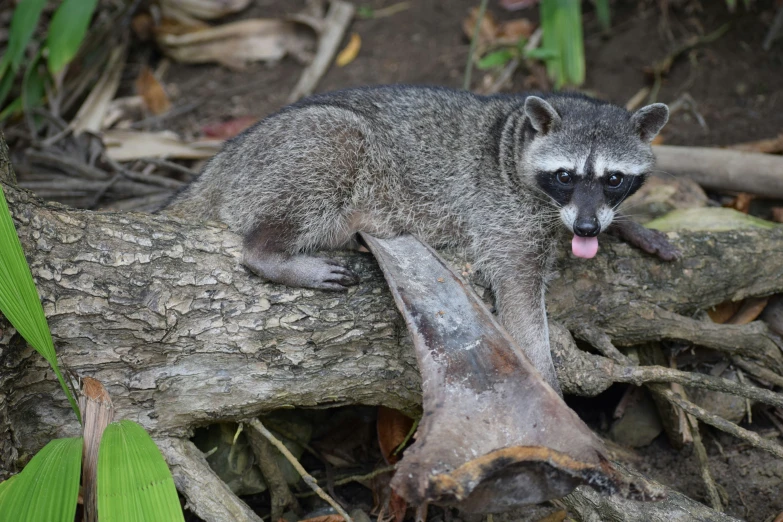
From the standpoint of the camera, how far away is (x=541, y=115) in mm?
3730

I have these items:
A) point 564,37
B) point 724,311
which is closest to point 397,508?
point 724,311

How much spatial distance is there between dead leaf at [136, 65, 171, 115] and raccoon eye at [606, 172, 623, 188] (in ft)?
15.0

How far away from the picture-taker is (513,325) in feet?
11.5

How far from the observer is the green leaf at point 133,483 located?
2377mm

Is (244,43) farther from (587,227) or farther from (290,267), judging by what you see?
(587,227)

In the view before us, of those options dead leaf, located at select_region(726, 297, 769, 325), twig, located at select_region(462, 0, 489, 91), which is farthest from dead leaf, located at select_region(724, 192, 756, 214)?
twig, located at select_region(462, 0, 489, 91)

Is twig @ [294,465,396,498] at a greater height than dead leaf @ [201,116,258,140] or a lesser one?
lesser

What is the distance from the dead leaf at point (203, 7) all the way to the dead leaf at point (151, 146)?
1779 mm

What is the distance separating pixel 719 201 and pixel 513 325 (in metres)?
2.48

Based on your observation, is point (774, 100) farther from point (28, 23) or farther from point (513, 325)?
point (28, 23)

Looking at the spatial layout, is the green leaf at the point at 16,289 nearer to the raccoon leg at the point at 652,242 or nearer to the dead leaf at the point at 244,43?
the raccoon leg at the point at 652,242

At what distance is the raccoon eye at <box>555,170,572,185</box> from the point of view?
143 inches

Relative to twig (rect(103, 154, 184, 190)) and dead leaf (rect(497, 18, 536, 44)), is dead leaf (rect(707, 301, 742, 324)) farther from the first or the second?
twig (rect(103, 154, 184, 190))

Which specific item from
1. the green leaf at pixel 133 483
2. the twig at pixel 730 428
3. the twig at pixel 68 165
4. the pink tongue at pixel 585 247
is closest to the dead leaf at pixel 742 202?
the pink tongue at pixel 585 247
